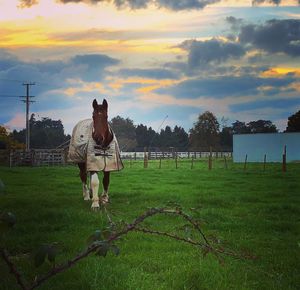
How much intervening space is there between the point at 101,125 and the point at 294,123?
97299 mm

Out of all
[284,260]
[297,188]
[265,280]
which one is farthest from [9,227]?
[297,188]

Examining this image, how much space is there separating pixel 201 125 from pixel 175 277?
114 m

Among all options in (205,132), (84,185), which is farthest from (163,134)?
(84,185)

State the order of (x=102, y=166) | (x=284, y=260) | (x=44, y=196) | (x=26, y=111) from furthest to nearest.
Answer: (x=26, y=111) → (x=44, y=196) → (x=102, y=166) → (x=284, y=260)

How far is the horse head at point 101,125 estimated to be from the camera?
41.6ft

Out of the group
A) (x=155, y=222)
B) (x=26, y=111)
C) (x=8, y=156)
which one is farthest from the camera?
(x=26, y=111)

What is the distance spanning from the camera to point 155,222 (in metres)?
10.5

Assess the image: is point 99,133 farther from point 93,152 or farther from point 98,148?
point 93,152

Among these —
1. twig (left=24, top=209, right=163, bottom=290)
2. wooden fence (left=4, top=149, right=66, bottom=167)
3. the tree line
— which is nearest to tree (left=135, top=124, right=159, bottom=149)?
the tree line

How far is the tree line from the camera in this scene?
107 meters

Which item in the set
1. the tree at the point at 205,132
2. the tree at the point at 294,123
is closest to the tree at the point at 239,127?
the tree at the point at 205,132

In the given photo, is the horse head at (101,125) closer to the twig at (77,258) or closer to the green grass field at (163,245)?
the green grass field at (163,245)

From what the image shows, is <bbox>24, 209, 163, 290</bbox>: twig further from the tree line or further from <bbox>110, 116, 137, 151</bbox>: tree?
<bbox>110, 116, 137, 151</bbox>: tree

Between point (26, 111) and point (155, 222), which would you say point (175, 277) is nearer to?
point (155, 222)
